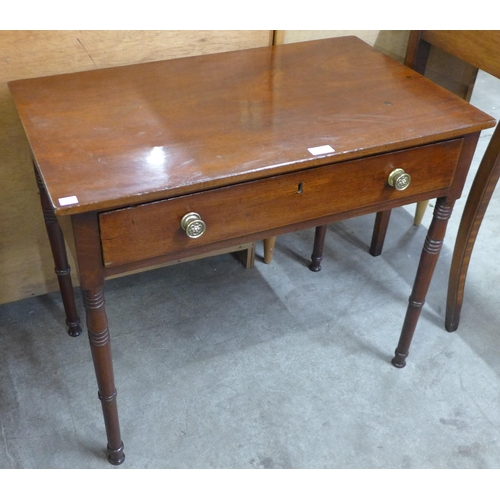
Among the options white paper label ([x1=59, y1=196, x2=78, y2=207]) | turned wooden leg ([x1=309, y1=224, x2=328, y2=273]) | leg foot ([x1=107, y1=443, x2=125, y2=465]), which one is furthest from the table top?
leg foot ([x1=107, y1=443, x2=125, y2=465])

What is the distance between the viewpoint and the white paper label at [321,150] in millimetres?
1348

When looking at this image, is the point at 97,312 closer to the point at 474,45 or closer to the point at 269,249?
the point at 269,249

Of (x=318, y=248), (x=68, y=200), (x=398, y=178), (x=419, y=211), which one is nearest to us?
(x=68, y=200)

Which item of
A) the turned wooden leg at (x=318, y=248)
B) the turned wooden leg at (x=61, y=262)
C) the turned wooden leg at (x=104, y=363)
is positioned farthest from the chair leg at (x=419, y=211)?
the turned wooden leg at (x=104, y=363)

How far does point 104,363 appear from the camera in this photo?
1471 mm

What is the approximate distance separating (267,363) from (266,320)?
0.18 m

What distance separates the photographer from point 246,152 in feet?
4.41

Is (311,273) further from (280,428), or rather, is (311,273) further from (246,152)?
(246,152)

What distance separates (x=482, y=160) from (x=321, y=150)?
677 mm

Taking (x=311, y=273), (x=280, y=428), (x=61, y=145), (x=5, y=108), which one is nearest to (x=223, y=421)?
(x=280, y=428)

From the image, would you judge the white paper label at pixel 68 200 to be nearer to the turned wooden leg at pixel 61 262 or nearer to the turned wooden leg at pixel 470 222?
the turned wooden leg at pixel 61 262

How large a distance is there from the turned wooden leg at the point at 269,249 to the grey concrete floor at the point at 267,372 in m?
0.03

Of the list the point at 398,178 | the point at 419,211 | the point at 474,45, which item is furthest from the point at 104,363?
the point at 419,211

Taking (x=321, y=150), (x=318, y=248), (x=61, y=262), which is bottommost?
(x=318, y=248)
